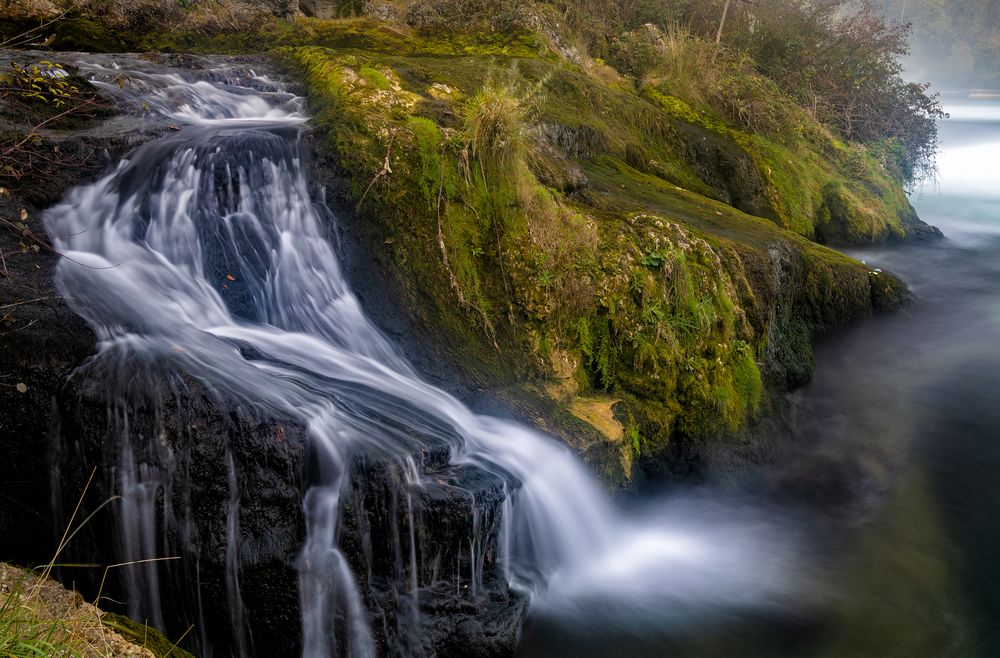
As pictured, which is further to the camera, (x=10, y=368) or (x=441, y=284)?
(x=441, y=284)

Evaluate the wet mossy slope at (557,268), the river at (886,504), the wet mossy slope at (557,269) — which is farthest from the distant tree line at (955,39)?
the wet mossy slope at (557,269)

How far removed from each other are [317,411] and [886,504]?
4.50 metres

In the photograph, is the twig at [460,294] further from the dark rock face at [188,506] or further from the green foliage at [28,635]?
the green foliage at [28,635]

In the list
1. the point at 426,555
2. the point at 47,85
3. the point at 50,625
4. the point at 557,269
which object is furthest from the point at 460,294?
the point at 47,85

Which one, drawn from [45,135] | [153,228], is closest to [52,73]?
[45,135]

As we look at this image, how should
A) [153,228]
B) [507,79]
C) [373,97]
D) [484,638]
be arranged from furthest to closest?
[507,79] < [373,97] < [153,228] < [484,638]

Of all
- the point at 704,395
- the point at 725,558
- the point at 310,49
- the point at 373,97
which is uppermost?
the point at 310,49

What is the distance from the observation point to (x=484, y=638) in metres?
4.16

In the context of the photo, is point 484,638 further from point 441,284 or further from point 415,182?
point 415,182

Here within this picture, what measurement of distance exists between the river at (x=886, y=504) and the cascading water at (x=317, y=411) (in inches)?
9.4

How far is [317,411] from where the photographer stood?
4.22 metres

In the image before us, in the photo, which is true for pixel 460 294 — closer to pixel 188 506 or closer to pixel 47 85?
pixel 188 506

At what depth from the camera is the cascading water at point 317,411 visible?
3939 mm

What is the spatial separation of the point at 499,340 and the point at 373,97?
2.59 meters
